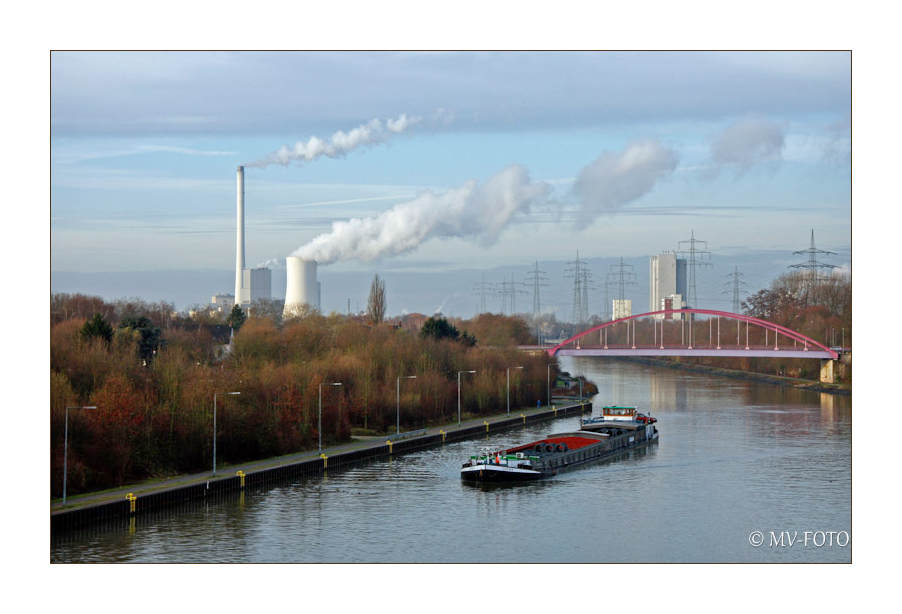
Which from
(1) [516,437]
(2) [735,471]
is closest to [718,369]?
(1) [516,437]

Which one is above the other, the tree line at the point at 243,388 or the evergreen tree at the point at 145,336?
the evergreen tree at the point at 145,336

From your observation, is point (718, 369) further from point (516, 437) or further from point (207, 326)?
point (516, 437)


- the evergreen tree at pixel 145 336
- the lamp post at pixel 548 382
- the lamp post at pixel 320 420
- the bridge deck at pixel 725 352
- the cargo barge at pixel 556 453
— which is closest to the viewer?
the cargo barge at pixel 556 453

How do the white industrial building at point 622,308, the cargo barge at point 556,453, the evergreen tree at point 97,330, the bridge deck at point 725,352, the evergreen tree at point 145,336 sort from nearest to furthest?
the cargo barge at point 556,453
the evergreen tree at point 97,330
the evergreen tree at point 145,336
the bridge deck at point 725,352
the white industrial building at point 622,308

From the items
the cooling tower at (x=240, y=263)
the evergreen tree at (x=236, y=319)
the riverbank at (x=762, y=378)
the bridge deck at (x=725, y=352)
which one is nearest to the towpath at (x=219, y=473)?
the evergreen tree at (x=236, y=319)
